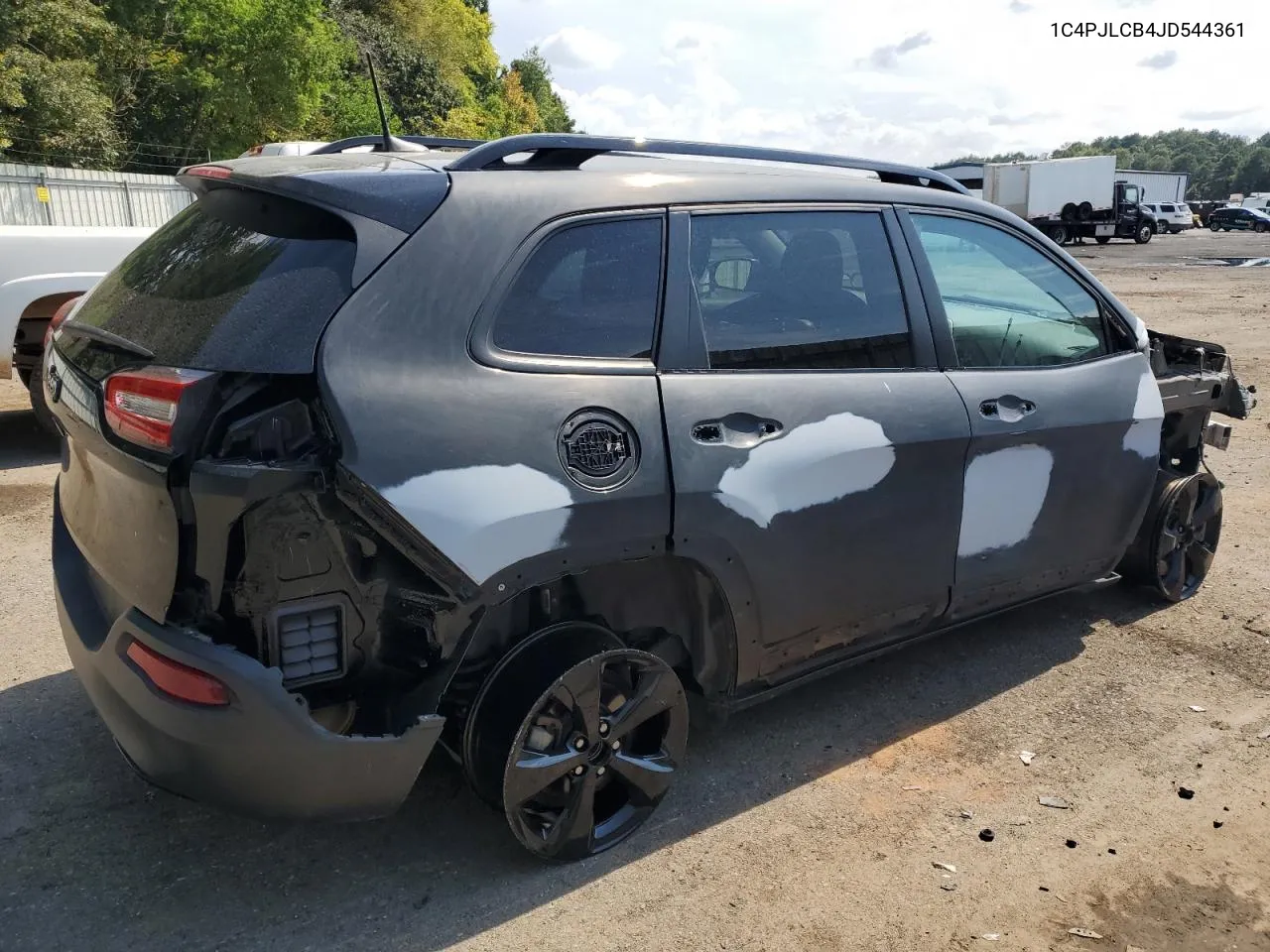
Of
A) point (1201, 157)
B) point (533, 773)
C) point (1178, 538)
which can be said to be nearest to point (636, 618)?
point (533, 773)

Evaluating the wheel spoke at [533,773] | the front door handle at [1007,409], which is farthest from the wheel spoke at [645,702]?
the front door handle at [1007,409]

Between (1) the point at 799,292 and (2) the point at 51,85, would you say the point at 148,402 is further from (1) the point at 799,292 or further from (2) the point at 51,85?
(2) the point at 51,85

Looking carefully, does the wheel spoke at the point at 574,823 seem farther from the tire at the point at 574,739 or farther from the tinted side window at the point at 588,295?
the tinted side window at the point at 588,295

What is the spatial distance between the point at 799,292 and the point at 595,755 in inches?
58.5

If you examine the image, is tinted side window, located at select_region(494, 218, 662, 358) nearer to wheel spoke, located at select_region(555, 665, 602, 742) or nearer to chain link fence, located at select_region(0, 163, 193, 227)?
wheel spoke, located at select_region(555, 665, 602, 742)

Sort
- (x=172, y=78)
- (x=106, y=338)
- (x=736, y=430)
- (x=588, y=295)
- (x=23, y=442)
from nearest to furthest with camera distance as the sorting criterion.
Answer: (x=106, y=338) → (x=588, y=295) → (x=736, y=430) → (x=23, y=442) → (x=172, y=78)

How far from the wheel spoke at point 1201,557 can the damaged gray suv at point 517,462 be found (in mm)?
1623

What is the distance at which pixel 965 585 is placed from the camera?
3.54 meters

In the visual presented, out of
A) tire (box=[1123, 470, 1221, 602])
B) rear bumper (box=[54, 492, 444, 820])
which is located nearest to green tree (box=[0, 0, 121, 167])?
rear bumper (box=[54, 492, 444, 820])

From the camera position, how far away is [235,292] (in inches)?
94.7

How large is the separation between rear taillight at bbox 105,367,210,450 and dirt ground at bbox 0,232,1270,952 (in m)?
1.21

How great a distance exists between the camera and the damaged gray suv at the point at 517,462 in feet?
7.51

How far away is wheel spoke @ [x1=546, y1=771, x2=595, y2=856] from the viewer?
2742 mm

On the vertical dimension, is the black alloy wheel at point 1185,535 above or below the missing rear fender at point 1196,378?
below
